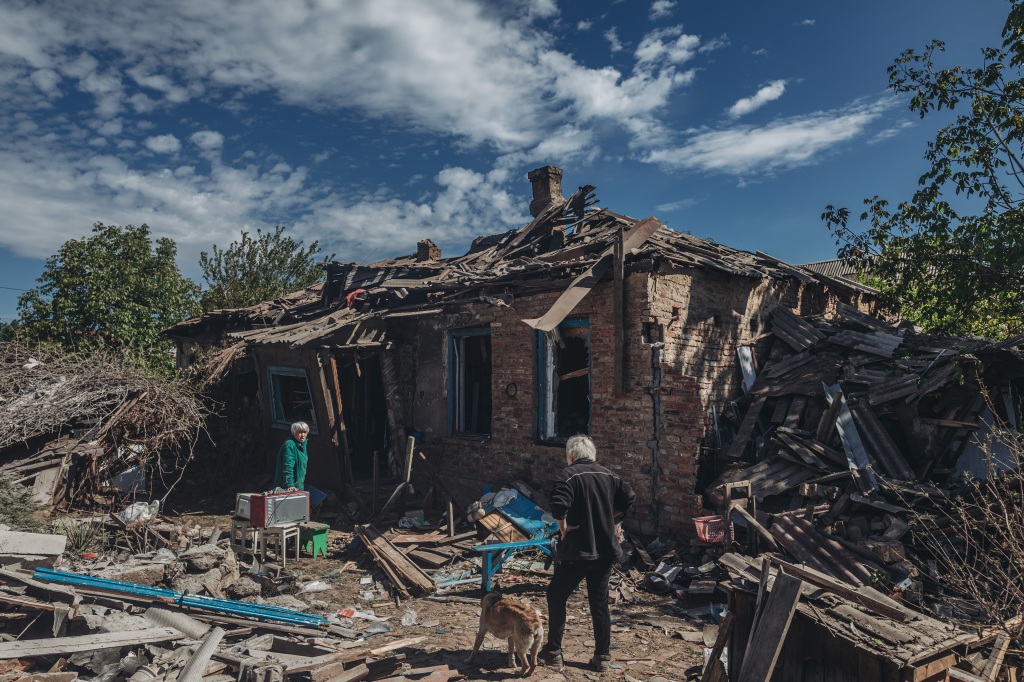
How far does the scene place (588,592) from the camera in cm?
523

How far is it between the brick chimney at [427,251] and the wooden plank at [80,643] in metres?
11.1

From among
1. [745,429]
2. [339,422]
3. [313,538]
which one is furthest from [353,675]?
[339,422]

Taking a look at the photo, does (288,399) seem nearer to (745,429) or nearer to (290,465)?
(290,465)

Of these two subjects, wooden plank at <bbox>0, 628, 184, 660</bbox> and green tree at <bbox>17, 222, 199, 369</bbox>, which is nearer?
wooden plank at <bbox>0, 628, 184, 660</bbox>

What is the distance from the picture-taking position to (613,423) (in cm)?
872

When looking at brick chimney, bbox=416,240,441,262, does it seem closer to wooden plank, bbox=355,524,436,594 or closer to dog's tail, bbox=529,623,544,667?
wooden plank, bbox=355,524,436,594

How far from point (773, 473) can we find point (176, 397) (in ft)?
29.4

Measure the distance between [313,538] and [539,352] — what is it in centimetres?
414

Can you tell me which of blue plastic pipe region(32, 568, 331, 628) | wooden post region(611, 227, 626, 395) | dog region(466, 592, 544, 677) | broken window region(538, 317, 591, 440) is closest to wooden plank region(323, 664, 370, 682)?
Answer: dog region(466, 592, 544, 677)

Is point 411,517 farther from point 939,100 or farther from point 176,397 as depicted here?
point 939,100

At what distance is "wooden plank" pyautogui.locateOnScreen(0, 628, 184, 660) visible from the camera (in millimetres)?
4719

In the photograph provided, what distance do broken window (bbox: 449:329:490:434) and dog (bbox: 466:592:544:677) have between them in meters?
5.86

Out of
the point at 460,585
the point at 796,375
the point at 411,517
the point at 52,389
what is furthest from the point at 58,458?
the point at 796,375

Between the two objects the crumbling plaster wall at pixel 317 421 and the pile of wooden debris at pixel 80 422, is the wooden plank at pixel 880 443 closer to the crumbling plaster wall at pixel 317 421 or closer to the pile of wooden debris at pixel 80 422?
the crumbling plaster wall at pixel 317 421
